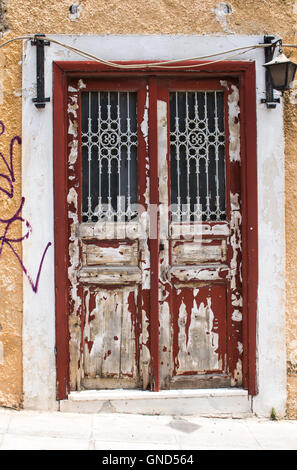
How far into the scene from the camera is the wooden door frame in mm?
3762

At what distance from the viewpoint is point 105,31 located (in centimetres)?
379

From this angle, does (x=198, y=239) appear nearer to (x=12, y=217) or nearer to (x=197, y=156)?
(x=197, y=156)

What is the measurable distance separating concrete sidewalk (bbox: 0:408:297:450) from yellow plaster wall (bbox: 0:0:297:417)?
27 centimetres

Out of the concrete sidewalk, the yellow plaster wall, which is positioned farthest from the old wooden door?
the yellow plaster wall

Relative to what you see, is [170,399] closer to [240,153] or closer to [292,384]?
[292,384]

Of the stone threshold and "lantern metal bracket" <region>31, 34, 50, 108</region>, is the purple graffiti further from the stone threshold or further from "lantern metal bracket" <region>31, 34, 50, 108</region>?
the stone threshold

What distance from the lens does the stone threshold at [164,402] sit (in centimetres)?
377

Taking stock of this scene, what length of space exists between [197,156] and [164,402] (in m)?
2.09

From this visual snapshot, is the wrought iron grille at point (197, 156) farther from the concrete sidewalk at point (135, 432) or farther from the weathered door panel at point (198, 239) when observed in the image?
the concrete sidewalk at point (135, 432)

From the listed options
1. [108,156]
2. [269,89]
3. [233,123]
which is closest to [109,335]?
[108,156]

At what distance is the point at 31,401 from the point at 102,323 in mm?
841

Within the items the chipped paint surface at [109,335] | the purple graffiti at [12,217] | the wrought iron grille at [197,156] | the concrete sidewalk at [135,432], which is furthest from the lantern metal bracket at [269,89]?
the concrete sidewalk at [135,432]

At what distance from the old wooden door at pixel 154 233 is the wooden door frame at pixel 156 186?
2.4 inches
